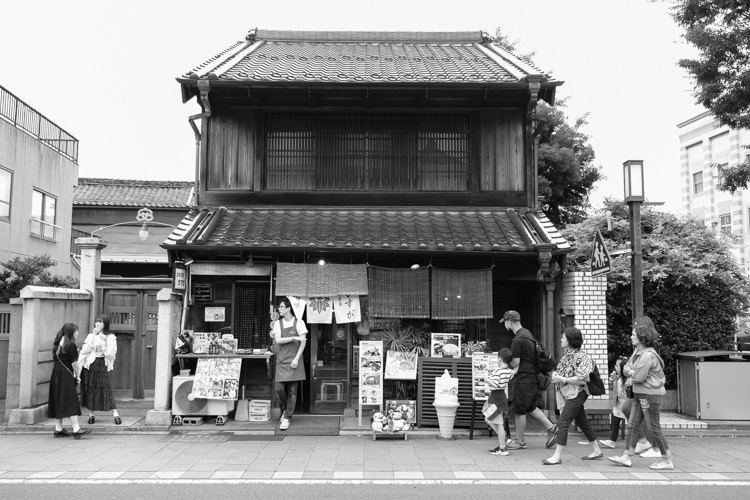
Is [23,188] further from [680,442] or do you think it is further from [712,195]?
[712,195]

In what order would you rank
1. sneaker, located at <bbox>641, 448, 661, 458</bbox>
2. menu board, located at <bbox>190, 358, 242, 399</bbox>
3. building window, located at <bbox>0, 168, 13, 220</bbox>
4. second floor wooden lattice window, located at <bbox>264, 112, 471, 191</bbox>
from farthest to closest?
building window, located at <bbox>0, 168, 13, 220</bbox>, second floor wooden lattice window, located at <bbox>264, 112, 471, 191</bbox>, menu board, located at <bbox>190, 358, 242, 399</bbox>, sneaker, located at <bbox>641, 448, 661, 458</bbox>

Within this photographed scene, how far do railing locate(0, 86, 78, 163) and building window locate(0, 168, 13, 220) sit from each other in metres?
1.80

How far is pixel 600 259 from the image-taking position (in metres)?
10.4

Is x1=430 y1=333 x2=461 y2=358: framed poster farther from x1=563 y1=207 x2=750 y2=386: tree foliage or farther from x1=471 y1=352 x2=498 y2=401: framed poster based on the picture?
x1=563 y1=207 x2=750 y2=386: tree foliage

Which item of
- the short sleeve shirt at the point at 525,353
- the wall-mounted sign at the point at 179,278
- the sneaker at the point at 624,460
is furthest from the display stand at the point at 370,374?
the sneaker at the point at 624,460

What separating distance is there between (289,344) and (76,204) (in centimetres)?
1947

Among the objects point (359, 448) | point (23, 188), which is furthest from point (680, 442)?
point (23, 188)

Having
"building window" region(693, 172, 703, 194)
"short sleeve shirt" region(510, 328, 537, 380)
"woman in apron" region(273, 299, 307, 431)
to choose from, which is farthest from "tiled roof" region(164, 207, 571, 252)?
"building window" region(693, 172, 703, 194)

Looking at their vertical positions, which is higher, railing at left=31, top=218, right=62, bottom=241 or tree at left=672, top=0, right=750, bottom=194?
tree at left=672, top=0, right=750, bottom=194

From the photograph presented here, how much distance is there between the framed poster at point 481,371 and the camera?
10.4 m

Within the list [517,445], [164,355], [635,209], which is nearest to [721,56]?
[635,209]

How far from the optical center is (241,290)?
1173 centimetres

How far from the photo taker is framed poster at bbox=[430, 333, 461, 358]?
10945mm

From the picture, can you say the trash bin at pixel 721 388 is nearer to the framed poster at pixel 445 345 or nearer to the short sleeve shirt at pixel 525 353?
the short sleeve shirt at pixel 525 353
